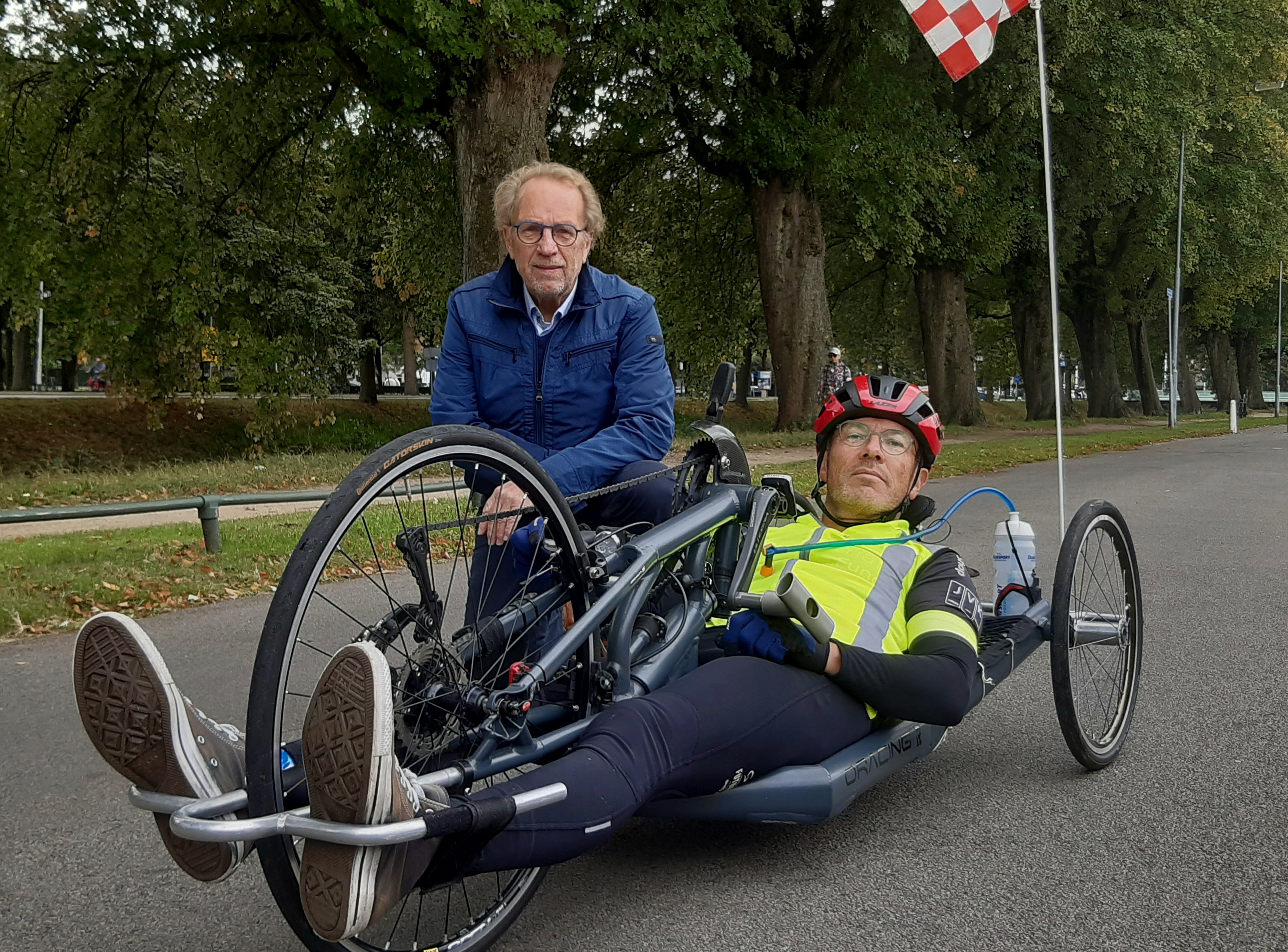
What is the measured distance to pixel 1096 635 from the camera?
4.02 metres

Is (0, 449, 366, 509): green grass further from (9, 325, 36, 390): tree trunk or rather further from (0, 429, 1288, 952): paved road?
(9, 325, 36, 390): tree trunk

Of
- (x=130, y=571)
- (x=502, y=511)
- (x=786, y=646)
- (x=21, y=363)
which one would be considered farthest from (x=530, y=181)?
(x=21, y=363)

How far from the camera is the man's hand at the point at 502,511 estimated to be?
2.90 meters

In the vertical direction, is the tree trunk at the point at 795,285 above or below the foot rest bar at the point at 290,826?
above

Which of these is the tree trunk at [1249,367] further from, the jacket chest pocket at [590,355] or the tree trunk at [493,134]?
the jacket chest pocket at [590,355]

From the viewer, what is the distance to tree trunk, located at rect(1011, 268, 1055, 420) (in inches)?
1398

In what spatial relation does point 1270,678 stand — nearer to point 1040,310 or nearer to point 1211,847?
point 1211,847

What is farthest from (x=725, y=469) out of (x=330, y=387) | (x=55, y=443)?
(x=330, y=387)

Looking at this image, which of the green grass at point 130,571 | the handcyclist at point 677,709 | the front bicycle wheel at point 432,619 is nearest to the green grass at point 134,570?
the green grass at point 130,571

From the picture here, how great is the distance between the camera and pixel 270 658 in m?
2.19

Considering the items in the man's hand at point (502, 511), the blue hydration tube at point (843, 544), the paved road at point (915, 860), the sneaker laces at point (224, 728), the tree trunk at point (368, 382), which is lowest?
the paved road at point (915, 860)

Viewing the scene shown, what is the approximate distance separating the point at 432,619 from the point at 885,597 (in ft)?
4.36

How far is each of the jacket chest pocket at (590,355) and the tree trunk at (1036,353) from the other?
33533 millimetres

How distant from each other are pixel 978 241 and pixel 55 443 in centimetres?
1947
